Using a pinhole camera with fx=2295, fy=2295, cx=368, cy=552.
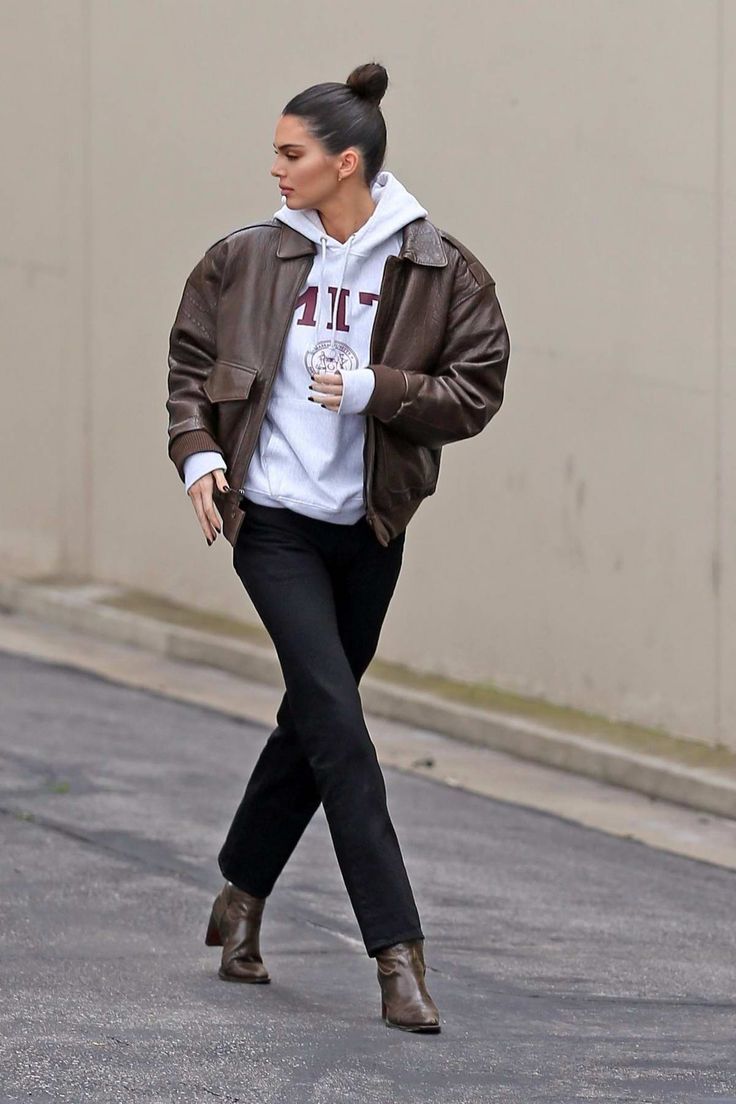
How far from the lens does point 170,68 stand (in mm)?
10109

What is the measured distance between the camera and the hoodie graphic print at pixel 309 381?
15.9 feet

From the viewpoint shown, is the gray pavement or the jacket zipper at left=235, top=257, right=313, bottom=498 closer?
the gray pavement

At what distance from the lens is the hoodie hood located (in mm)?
4867

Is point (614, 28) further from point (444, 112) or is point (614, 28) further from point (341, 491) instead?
point (341, 491)

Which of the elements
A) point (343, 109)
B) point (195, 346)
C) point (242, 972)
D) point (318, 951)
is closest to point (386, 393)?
point (195, 346)

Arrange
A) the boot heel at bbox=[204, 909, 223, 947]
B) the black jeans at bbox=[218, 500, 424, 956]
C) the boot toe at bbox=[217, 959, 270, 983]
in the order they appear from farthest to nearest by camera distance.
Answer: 1. the boot heel at bbox=[204, 909, 223, 947]
2. the boot toe at bbox=[217, 959, 270, 983]
3. the black jeans at bbox=[218, 500, 424, 956]

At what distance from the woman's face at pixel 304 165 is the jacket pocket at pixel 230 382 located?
1.22 feet

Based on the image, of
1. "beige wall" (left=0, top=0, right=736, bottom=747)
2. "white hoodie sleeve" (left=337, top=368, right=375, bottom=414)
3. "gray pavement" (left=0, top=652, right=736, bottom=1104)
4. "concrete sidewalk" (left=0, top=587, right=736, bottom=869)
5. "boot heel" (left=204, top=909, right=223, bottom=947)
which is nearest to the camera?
"gray pavement" (left=0, top=652, right=736, bottom=1104)

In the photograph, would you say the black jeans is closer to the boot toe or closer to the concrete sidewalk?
the boot toe

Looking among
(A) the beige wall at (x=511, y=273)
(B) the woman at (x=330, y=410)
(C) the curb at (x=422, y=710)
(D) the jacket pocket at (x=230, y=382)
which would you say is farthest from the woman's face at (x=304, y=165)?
(C) the curb at (x=422, y=710)

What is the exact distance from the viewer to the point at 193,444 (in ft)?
15.9

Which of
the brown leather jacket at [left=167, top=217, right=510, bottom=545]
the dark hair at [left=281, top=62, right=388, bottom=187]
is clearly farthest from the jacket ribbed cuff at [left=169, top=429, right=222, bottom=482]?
the dark hair at [left=281, top=62, right=388, bottom=187]

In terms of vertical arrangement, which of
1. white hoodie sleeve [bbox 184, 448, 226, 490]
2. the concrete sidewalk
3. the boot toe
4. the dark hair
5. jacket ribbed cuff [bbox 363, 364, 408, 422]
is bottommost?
the concrete sidewalk

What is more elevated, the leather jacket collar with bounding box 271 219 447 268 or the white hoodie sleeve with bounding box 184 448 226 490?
the leather jacket collar with bounding box 271 219 447 268
